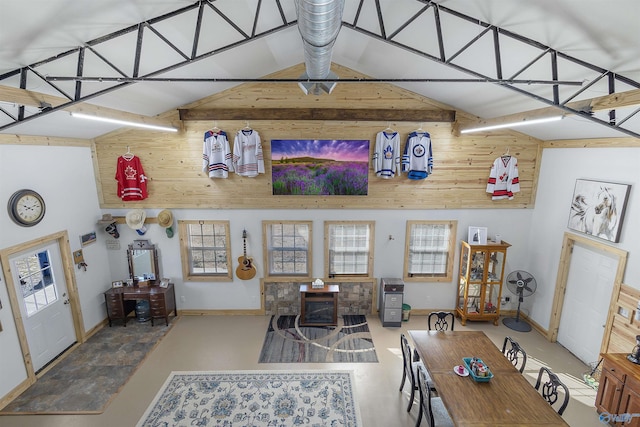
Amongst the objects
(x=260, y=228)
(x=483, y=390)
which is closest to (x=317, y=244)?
(x=260, y=228)

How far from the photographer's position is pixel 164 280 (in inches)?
259

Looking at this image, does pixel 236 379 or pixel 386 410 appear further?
pixel 236 379

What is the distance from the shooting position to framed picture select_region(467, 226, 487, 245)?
6.31 metres

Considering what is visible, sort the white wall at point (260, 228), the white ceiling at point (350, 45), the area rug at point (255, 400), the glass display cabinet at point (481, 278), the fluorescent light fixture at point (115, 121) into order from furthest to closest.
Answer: the glass display cabinet at point (481, 278), the white wall at point (260, 228), the area rug at point (255, 400), the fluorescent light fixture at point (115, 121), the white ceiling at point (350, 45)

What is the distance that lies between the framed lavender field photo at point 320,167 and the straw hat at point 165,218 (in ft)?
6.99

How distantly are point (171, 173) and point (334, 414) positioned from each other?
5069mm

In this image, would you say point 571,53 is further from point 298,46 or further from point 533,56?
point 298,46

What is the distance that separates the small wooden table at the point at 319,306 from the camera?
6261mm

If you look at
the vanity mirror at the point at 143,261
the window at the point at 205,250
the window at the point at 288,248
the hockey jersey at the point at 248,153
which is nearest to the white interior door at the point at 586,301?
the window at the point at 288,248

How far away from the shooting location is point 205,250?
6668 millimetres

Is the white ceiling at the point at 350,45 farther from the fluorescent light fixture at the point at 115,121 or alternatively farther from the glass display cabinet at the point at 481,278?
the glass display cabinet at the point at 481,278

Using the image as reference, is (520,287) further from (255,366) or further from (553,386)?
(255,366)

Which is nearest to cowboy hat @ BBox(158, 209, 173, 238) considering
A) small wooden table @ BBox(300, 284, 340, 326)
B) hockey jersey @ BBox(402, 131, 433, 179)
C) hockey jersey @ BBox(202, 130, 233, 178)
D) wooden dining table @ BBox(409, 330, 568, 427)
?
hockey jersey @ BBox(202, 130, 233, 178)

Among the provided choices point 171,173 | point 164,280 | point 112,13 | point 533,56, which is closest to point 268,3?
point 112,13
